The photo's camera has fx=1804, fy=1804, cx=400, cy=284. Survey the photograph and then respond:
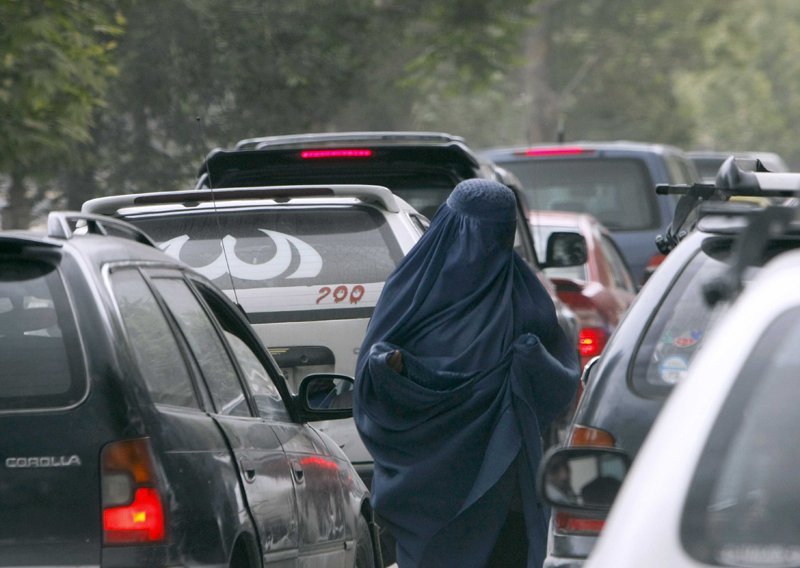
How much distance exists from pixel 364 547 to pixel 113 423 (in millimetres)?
2437

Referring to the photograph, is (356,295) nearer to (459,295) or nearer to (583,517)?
(459,295)

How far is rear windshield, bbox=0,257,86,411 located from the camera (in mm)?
4414

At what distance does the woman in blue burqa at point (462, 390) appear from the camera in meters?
5.88

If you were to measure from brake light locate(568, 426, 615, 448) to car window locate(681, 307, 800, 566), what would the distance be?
5.94 feet

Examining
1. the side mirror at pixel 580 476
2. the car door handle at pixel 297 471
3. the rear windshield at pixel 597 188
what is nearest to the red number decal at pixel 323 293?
the car door handle at pixel 297 471

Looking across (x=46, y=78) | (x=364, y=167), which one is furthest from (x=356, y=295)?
(x=46, y=78)

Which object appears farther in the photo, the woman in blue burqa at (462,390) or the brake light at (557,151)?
the brake light at (557,151)

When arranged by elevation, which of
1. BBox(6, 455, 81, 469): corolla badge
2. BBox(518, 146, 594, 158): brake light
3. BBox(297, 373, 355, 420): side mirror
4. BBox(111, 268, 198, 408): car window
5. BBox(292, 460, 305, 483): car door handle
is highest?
BBox(111, 268, 198, 408): car window

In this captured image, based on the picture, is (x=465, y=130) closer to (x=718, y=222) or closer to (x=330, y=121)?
(x=330, y=121)

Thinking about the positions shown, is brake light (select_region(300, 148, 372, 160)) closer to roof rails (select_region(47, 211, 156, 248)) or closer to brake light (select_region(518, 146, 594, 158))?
roof rails (select_region(47, 211, 156, 248))

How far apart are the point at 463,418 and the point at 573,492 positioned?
Answer: 246 cm

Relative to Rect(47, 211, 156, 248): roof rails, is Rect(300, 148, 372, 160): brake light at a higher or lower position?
lower

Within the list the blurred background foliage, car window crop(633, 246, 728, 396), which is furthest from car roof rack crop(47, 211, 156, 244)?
car window crop(633, 246, 728, 396)

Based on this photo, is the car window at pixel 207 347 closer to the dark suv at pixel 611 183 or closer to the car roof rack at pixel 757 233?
the car roof rack at pixel 757 233
